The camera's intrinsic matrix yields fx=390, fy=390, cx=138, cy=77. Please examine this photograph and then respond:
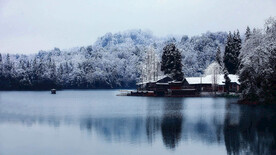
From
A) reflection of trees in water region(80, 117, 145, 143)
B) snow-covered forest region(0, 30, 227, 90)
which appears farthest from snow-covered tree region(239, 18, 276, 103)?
snow-covered forest region(0, 30, 227, 90)

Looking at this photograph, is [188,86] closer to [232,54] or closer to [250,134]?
[232,54]

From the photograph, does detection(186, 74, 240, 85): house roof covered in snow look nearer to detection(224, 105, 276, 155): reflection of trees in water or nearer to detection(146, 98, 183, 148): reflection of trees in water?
detection(224, 105, 276, 155): reflection of trees in water

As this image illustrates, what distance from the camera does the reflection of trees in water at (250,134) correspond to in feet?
78.4

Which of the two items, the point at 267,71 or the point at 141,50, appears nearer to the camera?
the point at 267,71

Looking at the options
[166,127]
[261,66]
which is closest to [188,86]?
[261,66]

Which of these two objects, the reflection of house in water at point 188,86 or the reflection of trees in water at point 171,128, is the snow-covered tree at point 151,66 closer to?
the reflection of house in water at point 188,86

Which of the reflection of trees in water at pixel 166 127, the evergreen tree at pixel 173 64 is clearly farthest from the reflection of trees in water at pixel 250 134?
the evergreen tree at pixel 173 64

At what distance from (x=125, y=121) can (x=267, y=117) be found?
14070 mm

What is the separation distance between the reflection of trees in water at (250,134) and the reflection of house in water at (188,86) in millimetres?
44350

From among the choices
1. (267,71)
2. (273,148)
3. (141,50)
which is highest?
(141,50)

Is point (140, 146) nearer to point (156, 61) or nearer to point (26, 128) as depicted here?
point (26, 128)

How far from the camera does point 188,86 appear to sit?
87.6 m

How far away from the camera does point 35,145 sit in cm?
2597

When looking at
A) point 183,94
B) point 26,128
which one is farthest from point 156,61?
point 26,128
